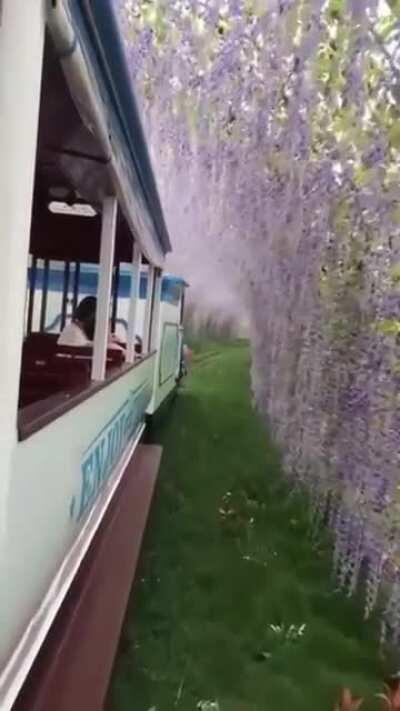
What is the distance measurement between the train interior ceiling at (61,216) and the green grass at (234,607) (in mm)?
1110

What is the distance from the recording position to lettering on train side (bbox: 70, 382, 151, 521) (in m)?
2.66

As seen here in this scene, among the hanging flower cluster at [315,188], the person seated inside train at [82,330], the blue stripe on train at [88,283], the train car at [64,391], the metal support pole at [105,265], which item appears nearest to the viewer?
the train car at [64,391]

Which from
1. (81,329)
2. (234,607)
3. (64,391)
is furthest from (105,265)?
(234,607)

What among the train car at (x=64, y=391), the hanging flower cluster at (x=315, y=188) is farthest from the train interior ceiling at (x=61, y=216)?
the hanging flower cluster at (x=315, y=188)

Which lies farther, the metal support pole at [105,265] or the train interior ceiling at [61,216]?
the metal support pole at [105,265]

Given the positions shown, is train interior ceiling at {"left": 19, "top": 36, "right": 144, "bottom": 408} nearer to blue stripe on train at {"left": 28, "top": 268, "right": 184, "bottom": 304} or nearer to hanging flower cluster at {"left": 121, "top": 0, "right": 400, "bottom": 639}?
blue stripe on train at {"left": 28, "top": 268, "right": 184, "bottom": 304}

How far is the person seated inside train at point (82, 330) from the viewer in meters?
4.66

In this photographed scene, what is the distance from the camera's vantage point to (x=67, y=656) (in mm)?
2633

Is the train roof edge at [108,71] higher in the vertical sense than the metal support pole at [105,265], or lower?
higher

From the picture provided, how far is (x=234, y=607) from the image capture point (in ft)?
15.5

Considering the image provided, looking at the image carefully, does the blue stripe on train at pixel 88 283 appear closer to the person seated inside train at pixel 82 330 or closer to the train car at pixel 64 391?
the person seated inside train at pixel 82 330

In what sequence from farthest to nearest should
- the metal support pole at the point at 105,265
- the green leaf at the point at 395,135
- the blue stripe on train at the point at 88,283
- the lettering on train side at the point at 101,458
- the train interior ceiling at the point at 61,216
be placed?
the blue stripe on train at the point at 88,283 < the green leaf at the point at 395,135 < the metal support pole at the point at 105,265 < the lettering on train side at the point at 101,458 < the train interior ceiling at the point at 61,216

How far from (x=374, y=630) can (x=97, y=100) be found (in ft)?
10.2

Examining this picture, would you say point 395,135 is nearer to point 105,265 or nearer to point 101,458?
point 105,265
